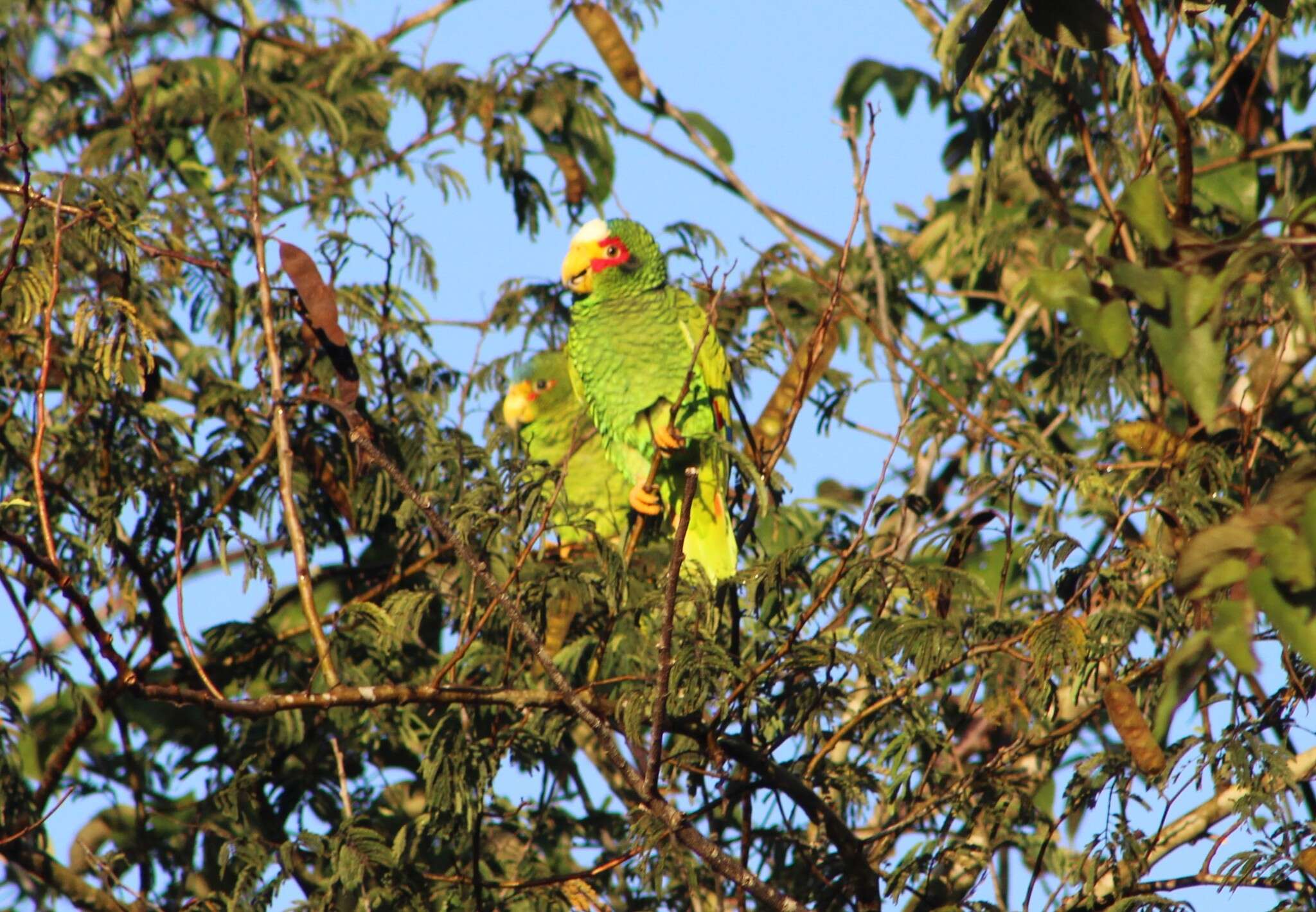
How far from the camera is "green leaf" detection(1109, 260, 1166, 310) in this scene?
93 cm

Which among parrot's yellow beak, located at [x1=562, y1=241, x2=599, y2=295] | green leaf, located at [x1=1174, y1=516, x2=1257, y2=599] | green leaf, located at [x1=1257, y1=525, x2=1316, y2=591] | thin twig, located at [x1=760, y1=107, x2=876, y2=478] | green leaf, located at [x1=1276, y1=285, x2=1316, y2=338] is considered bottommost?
green leaf, located at [x1=1257, y1=525, x2=1316, y2=591]

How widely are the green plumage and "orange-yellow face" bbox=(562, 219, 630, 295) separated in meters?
0.59

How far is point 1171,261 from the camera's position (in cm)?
101

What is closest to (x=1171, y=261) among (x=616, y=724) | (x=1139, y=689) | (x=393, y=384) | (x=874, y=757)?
(x=616, y=724)

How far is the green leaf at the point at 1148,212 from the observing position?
95 cm

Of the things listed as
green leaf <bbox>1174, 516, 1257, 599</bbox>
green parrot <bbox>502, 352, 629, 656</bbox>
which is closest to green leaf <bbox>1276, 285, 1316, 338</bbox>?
green leaf <bbox>1174, 516, 1257, 599</bbox>

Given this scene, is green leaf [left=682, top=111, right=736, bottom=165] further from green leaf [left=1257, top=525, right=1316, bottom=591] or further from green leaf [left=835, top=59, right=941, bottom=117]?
green leaf [left=1257, top=525, right=1316, bottom=591]

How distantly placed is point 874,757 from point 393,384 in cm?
162

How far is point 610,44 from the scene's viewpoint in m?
4.32

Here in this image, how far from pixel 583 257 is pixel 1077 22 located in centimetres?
266

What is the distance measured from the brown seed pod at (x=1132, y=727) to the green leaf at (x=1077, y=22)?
40.0 inches

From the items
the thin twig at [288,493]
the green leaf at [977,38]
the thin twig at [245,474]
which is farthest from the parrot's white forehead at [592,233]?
the green leaf at [977,38]

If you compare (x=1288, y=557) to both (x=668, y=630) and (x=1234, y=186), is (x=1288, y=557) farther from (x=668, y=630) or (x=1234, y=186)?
(x=1234, y=186)

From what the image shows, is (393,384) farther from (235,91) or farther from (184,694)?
(184,694)
